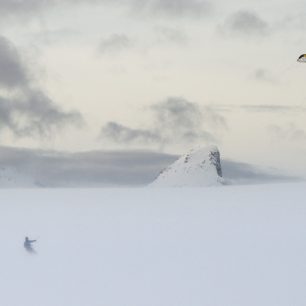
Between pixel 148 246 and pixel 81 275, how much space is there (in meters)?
11.1

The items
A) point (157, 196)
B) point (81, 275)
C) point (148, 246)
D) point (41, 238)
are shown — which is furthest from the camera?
point (157, 196)

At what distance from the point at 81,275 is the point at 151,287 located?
6.83 meters

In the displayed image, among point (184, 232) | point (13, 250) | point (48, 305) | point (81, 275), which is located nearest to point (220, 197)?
point (184, 232)

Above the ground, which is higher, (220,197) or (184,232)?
(220,197)

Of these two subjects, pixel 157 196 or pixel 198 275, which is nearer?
pixel 198 275

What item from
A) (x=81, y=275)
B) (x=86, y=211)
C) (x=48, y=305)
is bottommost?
(x=48, y=305)

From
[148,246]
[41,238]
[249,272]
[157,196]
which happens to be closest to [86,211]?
[157,196]

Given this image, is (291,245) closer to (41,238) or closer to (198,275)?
(198,275)

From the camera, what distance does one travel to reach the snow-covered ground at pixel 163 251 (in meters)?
57.8

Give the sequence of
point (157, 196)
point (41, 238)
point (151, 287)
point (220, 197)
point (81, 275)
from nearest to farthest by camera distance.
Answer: point (151, 287)
point (81, 275)
point (41, 238)
point (220, 197)
point (157, 196)

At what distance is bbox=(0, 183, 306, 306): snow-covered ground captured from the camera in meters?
57.8

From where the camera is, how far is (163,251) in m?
71.8

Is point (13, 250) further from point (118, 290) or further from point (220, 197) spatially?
point (220, 197)

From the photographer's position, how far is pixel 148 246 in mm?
74062
